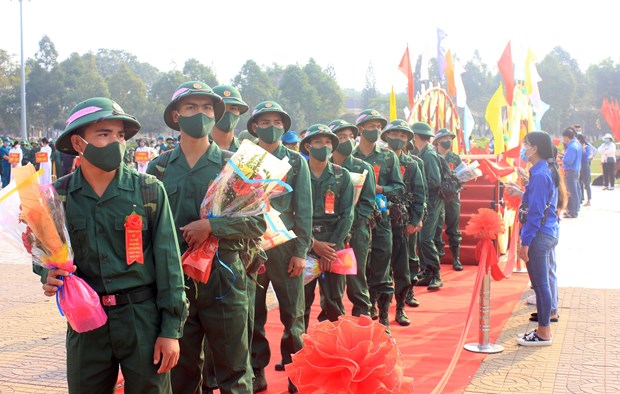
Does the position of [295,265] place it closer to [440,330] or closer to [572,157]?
[440,330]

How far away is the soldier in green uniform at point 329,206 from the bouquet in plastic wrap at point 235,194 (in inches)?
78.2

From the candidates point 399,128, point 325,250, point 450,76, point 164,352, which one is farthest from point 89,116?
point 450,76

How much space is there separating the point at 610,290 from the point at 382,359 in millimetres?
8236

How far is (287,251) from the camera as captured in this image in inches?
206

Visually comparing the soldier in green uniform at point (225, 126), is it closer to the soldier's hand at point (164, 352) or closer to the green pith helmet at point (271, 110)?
the green pith helmet at point (271, 110)

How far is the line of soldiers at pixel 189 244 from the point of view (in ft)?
10.2

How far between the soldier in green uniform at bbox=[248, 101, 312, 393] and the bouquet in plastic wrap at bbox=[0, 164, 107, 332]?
2.30m

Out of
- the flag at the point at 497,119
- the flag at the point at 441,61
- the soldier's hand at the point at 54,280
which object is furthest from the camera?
the flag at the point at 441,61

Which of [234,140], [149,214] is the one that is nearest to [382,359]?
[149,214]

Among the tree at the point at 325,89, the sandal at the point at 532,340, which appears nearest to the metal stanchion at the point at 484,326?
the sandal at the point at 532,340

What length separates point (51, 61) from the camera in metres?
77.2

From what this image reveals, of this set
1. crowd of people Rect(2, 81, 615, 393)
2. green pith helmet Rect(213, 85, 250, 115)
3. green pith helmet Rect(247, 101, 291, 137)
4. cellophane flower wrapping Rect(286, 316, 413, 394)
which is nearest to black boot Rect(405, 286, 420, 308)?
crowd of people Rect(2, 81, 615, 393)

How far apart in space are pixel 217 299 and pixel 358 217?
8.95 ft

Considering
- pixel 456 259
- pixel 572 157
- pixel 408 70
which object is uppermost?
pixel 408 70
